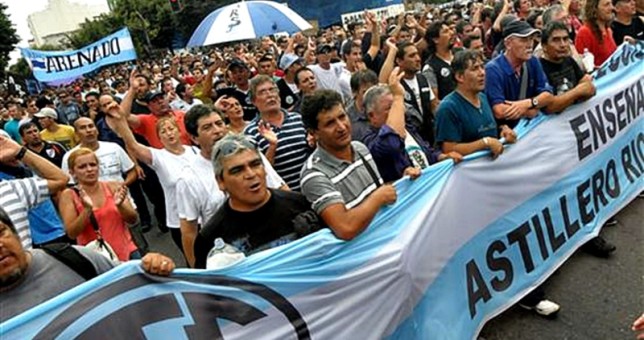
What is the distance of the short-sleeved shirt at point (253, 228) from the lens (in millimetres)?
2631

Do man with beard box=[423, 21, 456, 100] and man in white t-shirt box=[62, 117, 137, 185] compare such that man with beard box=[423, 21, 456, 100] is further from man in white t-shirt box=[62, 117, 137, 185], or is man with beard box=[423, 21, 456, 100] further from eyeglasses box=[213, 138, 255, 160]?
man in white t-shirt box=[62, 117, 137, 185]

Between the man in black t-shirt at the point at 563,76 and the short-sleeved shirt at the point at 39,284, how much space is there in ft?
10.6

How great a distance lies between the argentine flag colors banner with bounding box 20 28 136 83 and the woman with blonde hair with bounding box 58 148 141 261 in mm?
6294

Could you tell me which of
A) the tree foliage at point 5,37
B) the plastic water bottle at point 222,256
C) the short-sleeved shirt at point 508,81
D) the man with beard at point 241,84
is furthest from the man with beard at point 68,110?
the tree foliage at point 5,37

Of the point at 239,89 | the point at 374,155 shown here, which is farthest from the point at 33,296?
the point at 239,89

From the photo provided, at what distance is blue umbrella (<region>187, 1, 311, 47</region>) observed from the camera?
7.33 meters

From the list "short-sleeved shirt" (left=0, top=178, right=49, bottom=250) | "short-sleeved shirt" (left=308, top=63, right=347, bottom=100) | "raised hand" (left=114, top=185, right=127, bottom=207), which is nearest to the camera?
"short-sleeved shirt" (left=0, top=178, right=49, bottom=250)

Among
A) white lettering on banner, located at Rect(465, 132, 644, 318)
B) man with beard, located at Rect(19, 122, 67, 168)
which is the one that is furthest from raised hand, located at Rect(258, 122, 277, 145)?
man with beard, located at Rect(19, 122, 67, 168)

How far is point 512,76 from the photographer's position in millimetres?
3984

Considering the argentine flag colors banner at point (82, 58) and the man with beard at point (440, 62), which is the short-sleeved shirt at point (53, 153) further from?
the argentine flag colors banner at point (82, 58)

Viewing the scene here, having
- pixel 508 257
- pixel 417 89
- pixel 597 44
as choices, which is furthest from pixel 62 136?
pixel 597 44

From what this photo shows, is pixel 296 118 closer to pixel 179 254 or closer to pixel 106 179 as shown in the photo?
pixel 106 179

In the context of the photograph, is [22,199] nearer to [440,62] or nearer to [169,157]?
[169,157]

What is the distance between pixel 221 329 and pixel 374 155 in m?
1.49
